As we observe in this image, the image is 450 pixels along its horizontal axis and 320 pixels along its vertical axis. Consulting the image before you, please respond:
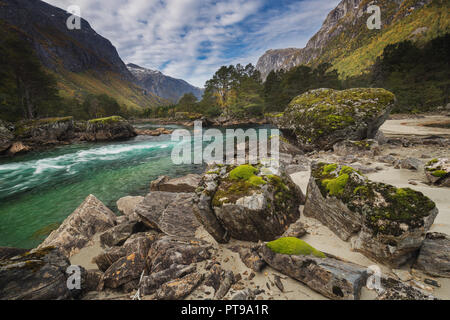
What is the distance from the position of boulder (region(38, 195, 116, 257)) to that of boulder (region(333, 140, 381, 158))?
45.9 feet

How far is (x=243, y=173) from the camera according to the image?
17.9 ft

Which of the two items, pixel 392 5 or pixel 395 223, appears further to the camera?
pixel 392 5

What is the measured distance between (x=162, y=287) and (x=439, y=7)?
138 m

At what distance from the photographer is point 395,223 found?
3275 mm

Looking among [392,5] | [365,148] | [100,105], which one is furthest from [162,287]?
[392,5]

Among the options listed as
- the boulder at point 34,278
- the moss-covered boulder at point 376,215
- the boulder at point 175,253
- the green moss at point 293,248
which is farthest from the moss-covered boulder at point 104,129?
the moss-covered boulder at point 376,215

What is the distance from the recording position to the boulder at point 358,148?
10.8 meters

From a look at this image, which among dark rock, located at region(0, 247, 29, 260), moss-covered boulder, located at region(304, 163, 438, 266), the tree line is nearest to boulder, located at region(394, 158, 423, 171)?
moss-covered boulder, located at region(304, 163, 438, 266)

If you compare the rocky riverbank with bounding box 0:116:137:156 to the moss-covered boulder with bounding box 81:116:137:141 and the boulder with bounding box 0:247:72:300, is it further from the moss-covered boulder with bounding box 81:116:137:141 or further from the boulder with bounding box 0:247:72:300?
the boulder with bounding box 0:247:72:300

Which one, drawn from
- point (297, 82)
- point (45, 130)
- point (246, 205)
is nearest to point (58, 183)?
point (246, 205)

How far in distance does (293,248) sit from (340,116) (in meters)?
12.5

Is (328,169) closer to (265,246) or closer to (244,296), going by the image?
(265,246)

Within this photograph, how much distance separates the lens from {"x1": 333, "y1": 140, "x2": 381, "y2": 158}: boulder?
1077 cm
